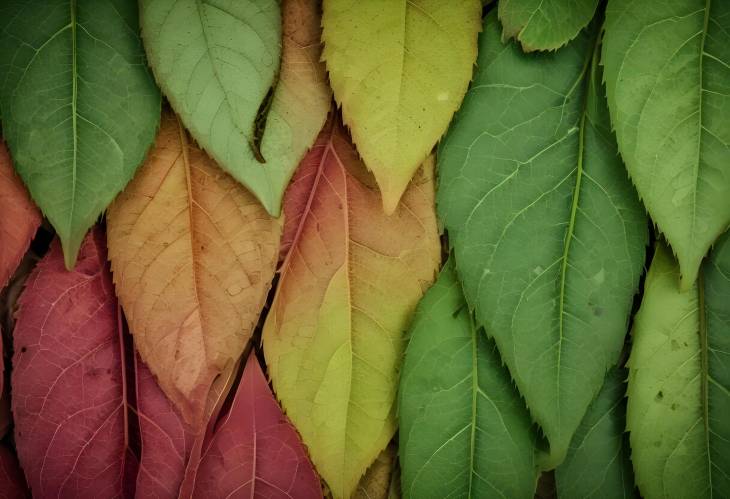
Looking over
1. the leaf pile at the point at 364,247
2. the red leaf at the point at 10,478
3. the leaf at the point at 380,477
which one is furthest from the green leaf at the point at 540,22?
the red leaf at the point at 10,478

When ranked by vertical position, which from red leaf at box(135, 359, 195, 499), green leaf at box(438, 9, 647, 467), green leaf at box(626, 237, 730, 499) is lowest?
red leaf at box(135, 359, 195, 499)

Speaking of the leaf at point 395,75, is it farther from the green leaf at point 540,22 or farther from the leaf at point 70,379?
the leaf at point 70,379

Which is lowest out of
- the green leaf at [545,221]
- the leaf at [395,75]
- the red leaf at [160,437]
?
the red leaf at [160,437]

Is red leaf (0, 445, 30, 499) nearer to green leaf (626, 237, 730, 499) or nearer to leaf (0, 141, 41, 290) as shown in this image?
leaf (0, 141, 41, 290)

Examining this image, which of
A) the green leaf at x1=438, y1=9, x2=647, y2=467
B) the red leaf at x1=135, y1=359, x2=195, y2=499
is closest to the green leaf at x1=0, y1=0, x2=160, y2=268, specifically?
the red leaf at x1=135, y1=359, x2=195, y2=499

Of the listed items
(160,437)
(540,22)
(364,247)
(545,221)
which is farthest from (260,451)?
(540,22)

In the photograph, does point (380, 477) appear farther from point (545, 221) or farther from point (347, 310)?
point (545, 221)
